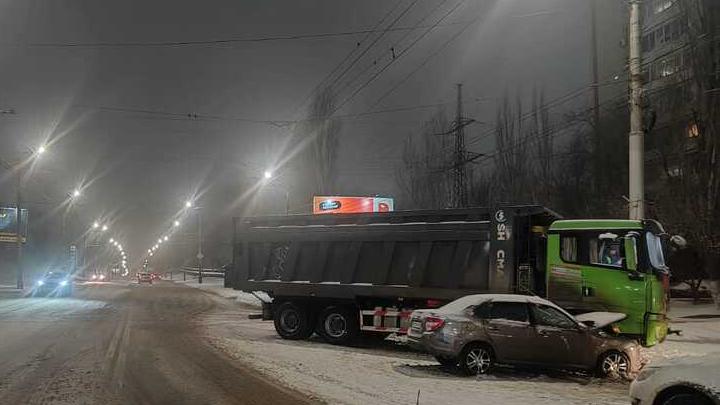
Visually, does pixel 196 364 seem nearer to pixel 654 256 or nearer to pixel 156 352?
pixel 156 352

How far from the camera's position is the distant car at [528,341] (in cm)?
1135

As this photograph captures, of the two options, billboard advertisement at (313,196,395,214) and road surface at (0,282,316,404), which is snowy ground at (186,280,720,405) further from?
billboard advertisement at (313,196,395,214)

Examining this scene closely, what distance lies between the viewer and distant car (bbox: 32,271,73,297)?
43.1 metres

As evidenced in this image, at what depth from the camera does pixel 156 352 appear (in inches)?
528

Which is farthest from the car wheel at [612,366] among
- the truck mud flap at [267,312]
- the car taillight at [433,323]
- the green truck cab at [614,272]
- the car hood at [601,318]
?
the truck mud flap at [267,312]

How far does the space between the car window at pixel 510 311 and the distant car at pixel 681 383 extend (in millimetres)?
4322

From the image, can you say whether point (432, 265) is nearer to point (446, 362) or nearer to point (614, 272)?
point (446, 362)

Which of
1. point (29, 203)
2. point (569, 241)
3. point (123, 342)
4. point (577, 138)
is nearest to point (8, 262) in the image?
point (29, 203)

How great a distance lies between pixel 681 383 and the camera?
22.1 feet

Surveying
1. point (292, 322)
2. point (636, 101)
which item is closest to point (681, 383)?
point (636, 101)

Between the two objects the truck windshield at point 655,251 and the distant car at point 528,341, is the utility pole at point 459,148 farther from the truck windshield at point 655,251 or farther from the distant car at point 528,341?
the distant car at point 528,341

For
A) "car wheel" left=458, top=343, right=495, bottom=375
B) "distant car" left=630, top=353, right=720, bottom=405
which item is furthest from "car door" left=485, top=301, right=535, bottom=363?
"distant car" left=630, top=353, right=720, bottom=405

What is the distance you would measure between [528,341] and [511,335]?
11.8 inches

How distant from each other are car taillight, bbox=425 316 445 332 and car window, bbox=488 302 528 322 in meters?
0.86
